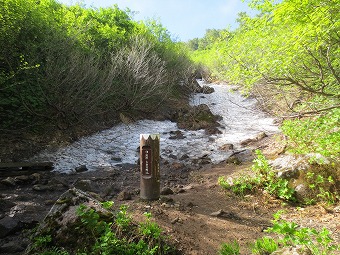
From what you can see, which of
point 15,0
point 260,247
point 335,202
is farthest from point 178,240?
point 15,0

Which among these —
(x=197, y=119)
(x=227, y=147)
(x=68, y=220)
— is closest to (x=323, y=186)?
(x=68, y=220)

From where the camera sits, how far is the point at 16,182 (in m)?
6.45

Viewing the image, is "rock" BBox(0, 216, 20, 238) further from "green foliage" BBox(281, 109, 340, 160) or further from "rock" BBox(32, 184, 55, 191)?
"green foliage" BBox(281, 109, 340, 160)

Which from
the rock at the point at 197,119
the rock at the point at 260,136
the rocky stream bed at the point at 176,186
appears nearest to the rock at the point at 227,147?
the rocky stream bed at the point at 176,186

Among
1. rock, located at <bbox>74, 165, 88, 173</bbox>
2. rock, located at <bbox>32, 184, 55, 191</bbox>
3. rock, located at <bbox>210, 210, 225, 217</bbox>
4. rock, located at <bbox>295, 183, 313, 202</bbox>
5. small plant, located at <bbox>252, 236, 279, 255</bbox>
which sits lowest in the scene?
small plant, located at <bbox>252, 236, 279, 255</bbox>

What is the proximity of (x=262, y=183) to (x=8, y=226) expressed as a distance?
5063mm

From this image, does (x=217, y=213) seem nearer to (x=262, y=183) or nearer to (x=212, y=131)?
(x=262, y=183)


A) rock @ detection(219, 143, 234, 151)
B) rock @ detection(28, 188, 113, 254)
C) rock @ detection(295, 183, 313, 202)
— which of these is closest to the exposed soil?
rock @ detection(295, 183, 313, 202)

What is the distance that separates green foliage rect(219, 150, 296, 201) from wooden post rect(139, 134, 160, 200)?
7.48 ft

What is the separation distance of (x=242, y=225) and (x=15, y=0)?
8.91 meters

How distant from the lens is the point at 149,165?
4.60 m

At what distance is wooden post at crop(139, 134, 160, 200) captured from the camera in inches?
180

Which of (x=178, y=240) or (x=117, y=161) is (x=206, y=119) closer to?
(x=117, y=161)

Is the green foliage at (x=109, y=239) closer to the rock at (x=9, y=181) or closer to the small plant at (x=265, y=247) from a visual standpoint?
the small plant at (x=265, y=247)
